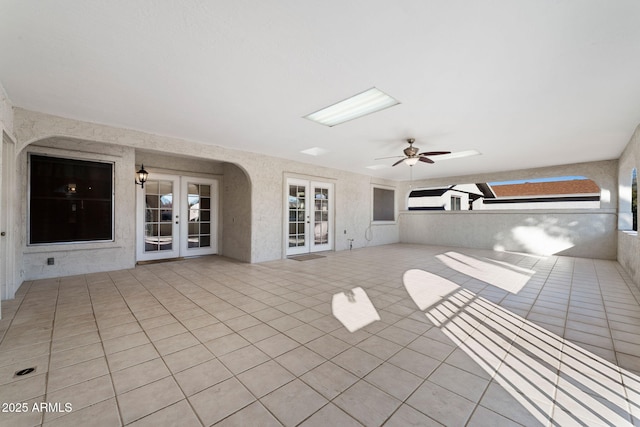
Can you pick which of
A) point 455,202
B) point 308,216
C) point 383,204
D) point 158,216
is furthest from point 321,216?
point 455,202

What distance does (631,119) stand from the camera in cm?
372

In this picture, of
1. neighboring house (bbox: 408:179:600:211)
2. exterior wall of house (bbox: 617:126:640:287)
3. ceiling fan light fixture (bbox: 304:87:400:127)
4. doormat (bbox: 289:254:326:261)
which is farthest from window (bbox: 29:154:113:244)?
neighboring house (bbox: 408:179:600:211)

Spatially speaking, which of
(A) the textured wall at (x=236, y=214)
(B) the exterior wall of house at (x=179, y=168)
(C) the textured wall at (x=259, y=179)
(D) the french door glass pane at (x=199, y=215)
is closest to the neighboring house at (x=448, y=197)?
(C) the textured wall at (x=259, y=179)

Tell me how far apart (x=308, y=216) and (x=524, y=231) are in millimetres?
6537

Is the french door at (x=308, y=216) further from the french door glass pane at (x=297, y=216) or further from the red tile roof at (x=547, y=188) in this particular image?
the red tile roof at (x=547, y=188)

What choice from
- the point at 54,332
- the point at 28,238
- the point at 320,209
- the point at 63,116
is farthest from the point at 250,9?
the point at 320,209

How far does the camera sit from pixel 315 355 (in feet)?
6.89

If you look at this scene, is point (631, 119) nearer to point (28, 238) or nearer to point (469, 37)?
point (469, 37)

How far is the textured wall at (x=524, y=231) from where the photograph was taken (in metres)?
6.61

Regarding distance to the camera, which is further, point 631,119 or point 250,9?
point 631,119

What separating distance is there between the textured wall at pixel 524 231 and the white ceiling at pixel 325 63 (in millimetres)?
3440

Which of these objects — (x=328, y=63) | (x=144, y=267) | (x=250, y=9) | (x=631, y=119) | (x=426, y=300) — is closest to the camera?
(x=250, y=9)

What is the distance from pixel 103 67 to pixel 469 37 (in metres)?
3.41

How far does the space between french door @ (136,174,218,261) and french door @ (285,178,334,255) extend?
7.06 ft
